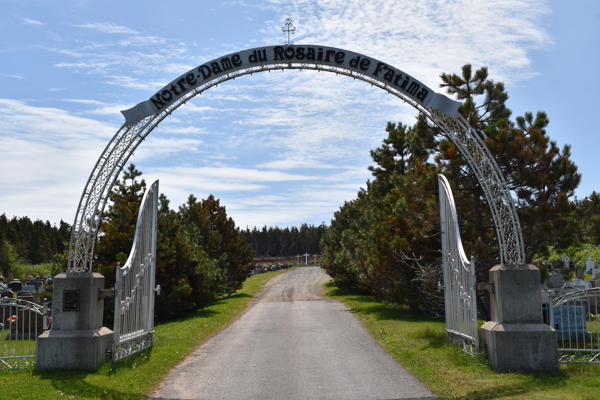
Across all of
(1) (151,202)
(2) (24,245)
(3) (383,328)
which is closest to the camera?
(1) (151,202)

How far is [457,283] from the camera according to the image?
12258 mm

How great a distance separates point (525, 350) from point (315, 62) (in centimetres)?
670

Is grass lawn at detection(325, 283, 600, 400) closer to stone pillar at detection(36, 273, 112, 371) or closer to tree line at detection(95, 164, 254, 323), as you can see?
stone pillar at detection(36, 273, 112, 371)

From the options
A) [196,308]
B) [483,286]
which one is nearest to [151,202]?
[483,286]

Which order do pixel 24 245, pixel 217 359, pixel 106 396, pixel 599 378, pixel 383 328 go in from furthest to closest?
pixel 24 245 < pixel 383 328 < pixel 217 359 < pixel 599 378 < pixel 106 396

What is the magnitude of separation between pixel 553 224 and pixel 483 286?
473 centimetres

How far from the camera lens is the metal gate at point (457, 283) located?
429 inches

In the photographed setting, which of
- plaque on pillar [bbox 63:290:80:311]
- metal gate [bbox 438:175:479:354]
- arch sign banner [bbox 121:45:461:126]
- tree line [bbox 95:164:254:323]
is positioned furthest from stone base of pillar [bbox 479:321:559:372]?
tree line [bbox 95:164:254:323]

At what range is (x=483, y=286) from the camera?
10.6m

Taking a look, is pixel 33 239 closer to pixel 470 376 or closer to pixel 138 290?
pixel 138 290

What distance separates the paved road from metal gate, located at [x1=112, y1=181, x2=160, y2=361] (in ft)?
3.92

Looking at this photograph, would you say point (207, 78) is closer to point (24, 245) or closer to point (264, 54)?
point (264, 54)

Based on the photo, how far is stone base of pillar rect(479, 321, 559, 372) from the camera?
9836 mm

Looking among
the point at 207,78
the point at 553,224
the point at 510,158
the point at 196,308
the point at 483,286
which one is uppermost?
the point at 207,78
